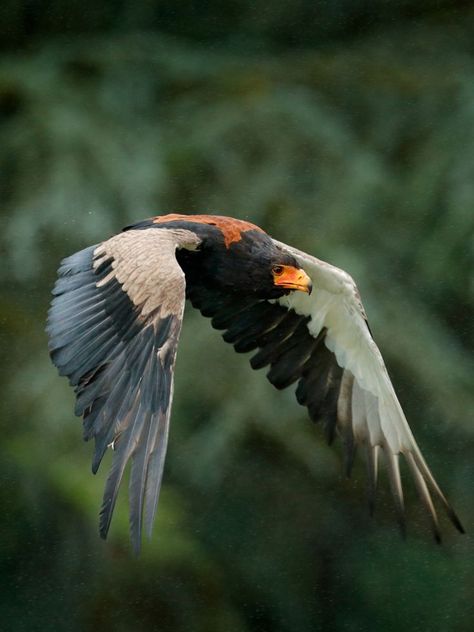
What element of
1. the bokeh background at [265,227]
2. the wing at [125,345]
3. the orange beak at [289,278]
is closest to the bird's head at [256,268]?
the orange beak at [289,278]

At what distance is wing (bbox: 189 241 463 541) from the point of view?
4.30 meters

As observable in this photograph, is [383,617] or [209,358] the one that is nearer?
[209,358]

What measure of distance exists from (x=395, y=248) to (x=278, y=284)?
2.40 metres

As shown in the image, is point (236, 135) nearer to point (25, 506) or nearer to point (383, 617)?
point (25, 506)

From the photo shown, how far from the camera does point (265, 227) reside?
6.11 m

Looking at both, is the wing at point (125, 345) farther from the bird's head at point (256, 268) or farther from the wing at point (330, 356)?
the wing at point (330, 356)

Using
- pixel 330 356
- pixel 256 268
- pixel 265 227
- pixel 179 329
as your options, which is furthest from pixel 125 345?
pixel 265 227

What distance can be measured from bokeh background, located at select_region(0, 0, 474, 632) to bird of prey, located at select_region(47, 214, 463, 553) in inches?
Answer: 66.3

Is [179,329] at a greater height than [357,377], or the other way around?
[179,329]

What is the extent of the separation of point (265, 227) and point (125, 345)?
2660mm

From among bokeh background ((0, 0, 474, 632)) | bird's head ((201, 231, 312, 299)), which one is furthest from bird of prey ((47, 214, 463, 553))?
bokeh background ((0, 0, 474, 632))

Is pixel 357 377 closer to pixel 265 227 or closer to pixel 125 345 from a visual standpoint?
pixel 125 345

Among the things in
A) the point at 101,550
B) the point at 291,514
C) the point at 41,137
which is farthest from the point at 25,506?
the point at 41,137

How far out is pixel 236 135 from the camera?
6398 mm
